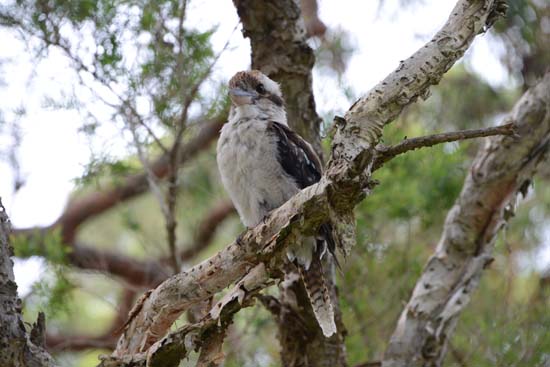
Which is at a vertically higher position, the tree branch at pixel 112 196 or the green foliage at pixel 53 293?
the tree branch at pixel 112 196

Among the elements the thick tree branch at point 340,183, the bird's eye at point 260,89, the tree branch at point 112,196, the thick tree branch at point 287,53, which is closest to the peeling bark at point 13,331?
the thick tree branch at point 340,183

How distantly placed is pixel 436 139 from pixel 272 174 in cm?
123

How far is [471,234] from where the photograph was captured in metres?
3.94

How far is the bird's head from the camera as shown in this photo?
149 inches

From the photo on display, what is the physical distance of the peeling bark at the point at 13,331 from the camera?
2.70 meters

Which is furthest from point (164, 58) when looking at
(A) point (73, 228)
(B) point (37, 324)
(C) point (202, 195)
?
(A) point (73, 228)

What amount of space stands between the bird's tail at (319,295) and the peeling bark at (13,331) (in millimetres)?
1084

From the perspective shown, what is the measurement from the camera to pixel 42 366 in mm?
2773

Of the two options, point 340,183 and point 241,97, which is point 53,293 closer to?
point 241,97

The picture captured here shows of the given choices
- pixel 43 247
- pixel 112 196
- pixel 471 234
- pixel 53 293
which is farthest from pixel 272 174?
pixel 112 196

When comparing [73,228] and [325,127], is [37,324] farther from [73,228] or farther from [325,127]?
[73,228]

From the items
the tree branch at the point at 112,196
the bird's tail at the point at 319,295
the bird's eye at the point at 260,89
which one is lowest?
the bird's tail at the point at 319,295

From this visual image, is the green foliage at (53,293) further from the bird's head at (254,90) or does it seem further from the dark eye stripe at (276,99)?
the dark eye stripe at (276,99)

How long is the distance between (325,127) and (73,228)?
2.63m
